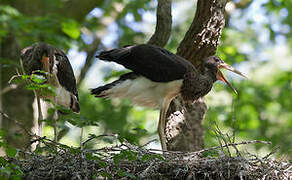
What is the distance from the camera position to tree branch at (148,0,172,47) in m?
6.05

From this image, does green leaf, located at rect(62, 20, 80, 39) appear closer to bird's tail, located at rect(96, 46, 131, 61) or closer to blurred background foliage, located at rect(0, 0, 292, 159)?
blurred background foliage, located at rect(0, 0, 292, 159)

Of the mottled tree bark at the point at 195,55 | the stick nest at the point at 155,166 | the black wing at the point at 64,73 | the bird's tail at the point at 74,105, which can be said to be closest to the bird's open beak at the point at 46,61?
the black wing at the point at 64,73

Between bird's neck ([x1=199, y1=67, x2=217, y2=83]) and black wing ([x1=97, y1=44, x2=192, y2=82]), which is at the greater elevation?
bird's neck ([x1=199, y1=67, x2=217, y2=83])

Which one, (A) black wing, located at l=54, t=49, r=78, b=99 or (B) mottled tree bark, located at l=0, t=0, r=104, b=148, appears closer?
(A) black wing, located at l=54, t=49, r=78, b=99

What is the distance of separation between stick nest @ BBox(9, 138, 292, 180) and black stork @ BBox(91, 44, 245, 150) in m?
1.14

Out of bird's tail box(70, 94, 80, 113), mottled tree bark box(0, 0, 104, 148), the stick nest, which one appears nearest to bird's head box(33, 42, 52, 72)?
bird's tail box(70, 94, 80, 113)

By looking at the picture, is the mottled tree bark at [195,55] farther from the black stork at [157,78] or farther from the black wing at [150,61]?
the black wing at [150,61]

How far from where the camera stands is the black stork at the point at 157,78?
17.1 feet

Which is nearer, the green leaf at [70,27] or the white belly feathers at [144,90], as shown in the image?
the white belly feathers at [144,90]

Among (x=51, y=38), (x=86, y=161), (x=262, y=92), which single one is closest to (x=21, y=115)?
(x=51, y=38)

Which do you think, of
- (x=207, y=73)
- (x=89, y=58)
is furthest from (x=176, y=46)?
(x=207, y=73)

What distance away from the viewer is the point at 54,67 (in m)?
6.29

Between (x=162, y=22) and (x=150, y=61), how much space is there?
1017 mm

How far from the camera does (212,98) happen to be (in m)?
9.78
